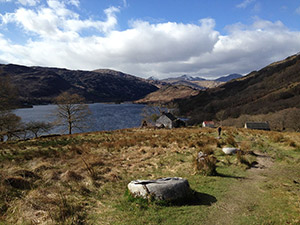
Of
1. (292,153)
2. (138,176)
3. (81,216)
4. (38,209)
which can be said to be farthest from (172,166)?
(292,153)

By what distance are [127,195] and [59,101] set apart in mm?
36243

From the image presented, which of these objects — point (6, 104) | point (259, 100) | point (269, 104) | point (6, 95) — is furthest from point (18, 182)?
point (259, 100)

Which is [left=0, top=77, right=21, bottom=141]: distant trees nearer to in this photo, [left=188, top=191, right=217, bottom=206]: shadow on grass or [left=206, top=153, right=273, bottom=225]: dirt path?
[left=188, top=191, right=217, bottom=206]: shadow on grass

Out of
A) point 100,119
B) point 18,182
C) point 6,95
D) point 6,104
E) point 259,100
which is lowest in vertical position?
point 100,119

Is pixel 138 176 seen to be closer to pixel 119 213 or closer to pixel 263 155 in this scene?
pixel 119 213

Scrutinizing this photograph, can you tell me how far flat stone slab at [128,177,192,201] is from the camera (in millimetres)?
5914

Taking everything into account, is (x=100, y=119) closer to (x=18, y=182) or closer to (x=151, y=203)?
(x=18, y=182)

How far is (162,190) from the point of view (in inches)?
233

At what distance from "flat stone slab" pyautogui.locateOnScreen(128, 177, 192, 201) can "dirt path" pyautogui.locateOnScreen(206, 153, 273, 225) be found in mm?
1147

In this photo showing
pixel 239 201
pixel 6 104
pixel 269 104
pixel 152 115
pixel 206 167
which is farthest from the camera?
pixel 269 104

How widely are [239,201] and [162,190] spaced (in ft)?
9.24

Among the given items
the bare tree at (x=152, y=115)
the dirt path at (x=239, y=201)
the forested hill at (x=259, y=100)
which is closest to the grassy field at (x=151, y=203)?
the dirt path at (x=239, y=201)

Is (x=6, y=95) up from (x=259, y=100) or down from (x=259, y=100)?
down

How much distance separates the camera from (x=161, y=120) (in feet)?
212
